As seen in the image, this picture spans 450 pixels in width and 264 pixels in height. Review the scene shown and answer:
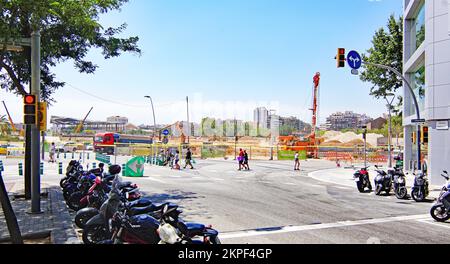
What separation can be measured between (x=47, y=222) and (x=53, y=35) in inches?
238

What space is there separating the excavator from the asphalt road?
27306mm

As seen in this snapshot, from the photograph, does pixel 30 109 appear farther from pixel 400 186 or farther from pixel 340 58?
pixel 340 58

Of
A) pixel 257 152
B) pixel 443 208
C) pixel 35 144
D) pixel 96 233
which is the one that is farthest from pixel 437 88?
pixel 257 152

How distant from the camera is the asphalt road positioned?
759cm

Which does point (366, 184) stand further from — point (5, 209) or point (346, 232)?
point (5, 209)

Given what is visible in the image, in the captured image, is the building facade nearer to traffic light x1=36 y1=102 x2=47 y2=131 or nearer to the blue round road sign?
the blue round road sign

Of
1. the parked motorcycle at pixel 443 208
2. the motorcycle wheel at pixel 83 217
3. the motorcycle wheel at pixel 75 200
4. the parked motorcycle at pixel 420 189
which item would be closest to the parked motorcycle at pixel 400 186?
the parked motorcycle at pixel 420 189

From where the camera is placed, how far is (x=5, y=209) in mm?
5336

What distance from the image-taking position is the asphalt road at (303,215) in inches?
299

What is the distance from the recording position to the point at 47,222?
8.32 m

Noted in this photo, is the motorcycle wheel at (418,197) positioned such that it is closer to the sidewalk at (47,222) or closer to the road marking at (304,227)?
the road marking at (304,227)

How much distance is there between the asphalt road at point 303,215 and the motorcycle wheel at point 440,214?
0.18 meters
